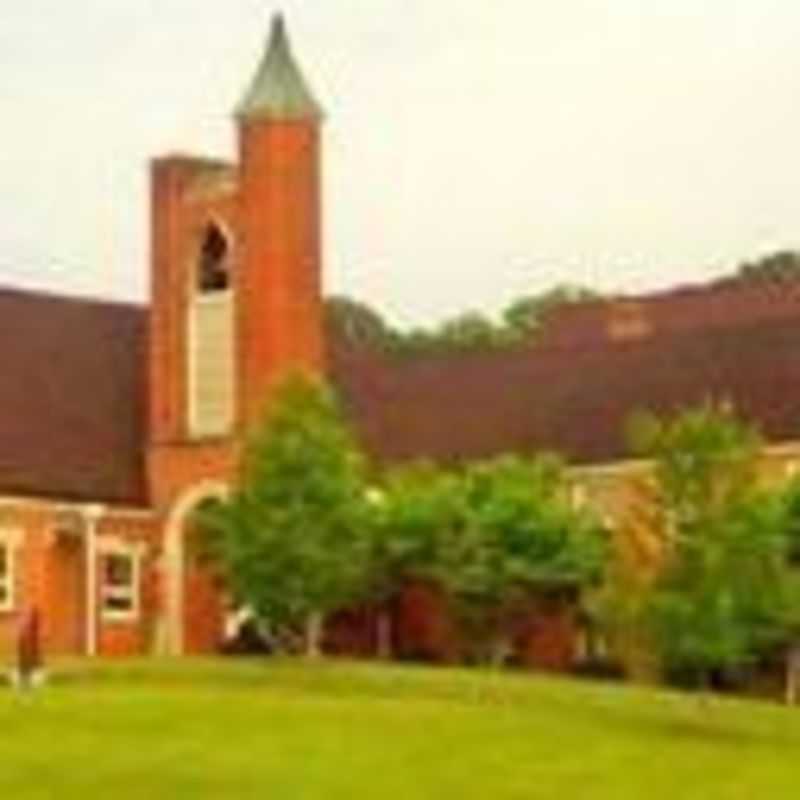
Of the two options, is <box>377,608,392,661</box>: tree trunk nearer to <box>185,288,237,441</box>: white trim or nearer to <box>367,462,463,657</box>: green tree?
<box>367,462,463,657</box>: green tree

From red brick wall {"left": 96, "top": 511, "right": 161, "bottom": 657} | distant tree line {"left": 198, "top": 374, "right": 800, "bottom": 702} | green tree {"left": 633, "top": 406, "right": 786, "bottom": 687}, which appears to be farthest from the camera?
red brick wall {"left": 96, "top": 511, "right": 161, "bottom": 657}

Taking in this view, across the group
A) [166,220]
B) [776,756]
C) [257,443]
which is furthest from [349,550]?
[776,756]

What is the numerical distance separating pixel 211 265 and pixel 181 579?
637 cm

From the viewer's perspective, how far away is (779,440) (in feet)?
251

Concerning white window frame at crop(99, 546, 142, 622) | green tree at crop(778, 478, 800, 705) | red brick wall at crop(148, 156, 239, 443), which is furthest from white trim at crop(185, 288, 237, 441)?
green tree at crop(778, 478, 800, 705)

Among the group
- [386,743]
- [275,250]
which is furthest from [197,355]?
[386,743]

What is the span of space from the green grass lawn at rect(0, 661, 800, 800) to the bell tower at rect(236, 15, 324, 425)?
16.9 metres

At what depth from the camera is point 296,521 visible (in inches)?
2800

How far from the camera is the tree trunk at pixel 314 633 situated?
239 feet

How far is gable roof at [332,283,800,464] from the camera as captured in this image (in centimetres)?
7900

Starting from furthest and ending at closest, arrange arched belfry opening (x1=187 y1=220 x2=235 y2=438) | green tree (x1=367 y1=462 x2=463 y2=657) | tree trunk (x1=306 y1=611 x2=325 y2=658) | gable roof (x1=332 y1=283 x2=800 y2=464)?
arched belfry opening (x1=187 y1=220 x2=235 y2=438) < gable roof (x1=332 y1=283 x2=800 y2=464) < green tree (x1=367 y1=462 x2=463 y2=657) < tree trunk (x1=306 y1=611 x2=325 y2=658)

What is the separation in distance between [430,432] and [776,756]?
32386 millimetres

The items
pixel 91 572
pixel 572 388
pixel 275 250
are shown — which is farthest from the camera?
pixel 572 388

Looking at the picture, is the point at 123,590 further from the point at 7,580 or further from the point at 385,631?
the point at 385,631
